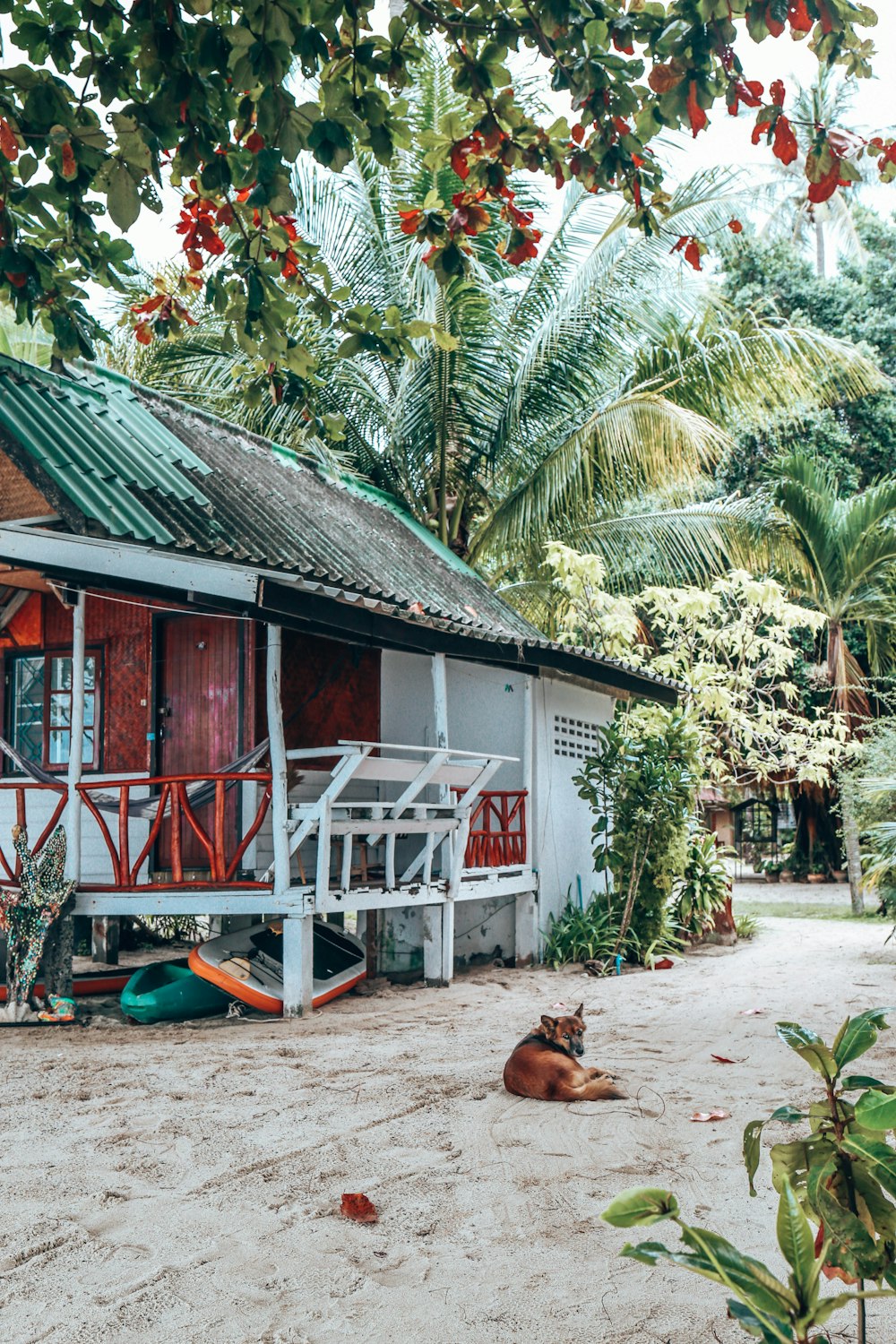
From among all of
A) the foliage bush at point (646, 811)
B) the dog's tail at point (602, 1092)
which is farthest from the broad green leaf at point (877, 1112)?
the foliage bush at point (646, 811)

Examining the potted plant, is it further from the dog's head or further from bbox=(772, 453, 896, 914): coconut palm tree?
the dog's head

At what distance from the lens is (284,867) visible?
7.36 meters

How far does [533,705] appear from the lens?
10508 mm

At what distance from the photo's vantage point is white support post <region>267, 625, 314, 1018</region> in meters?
7.36

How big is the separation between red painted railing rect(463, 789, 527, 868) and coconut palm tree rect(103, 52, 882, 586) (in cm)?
457

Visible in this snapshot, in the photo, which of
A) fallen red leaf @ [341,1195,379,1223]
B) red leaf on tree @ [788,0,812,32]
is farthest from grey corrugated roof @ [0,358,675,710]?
red leaf on tree @ [788,0,812,32]

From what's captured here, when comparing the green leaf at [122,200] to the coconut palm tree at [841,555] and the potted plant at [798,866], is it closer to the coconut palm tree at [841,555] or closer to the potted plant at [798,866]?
the coconut palm tree at [841,555]

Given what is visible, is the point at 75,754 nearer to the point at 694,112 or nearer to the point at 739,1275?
the point at 694,112

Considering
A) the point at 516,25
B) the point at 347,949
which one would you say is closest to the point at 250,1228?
the point at 516,25

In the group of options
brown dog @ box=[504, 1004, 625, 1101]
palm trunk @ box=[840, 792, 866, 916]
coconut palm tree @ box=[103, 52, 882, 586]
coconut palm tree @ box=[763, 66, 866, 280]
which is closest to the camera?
brown dog @ box=[504, 1004, 625, 1101]

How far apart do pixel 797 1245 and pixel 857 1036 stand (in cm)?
42

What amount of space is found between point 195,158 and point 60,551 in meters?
3.24

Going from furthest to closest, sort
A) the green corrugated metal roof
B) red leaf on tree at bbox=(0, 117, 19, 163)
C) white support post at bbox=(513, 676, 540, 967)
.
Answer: white support post at bbox=(513, 676, 540, 967), the green corrugated metal roof, red leaf on tree at bbox=(0, 117, 19, 163)

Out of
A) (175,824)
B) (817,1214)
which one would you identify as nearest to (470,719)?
(175,824)
